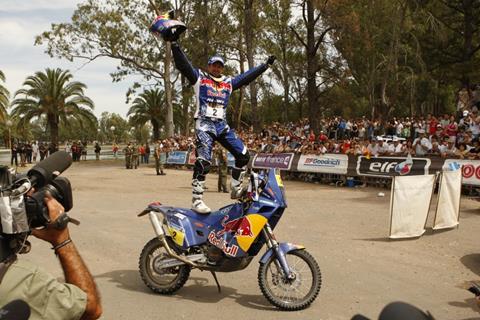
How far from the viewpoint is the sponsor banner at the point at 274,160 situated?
2066cm

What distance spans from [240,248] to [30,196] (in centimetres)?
327

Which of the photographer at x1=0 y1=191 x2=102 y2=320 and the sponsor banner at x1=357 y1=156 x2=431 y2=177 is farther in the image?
the sponsor banner at x1=357 y1=156 x2=431 y2=177

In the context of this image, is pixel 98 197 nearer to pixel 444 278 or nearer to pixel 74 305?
pixel 444 278

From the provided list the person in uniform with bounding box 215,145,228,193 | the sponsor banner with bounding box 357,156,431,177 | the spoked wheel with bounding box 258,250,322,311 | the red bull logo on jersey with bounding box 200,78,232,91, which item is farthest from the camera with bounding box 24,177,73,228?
the sponsor banner with bounding box 357,156,431,177

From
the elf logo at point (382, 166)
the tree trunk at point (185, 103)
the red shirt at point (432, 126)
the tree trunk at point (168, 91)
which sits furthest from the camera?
the tree trunk at point (185, 103)

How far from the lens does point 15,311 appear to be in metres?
1.80

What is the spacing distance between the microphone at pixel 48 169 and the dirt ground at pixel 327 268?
9.34ft

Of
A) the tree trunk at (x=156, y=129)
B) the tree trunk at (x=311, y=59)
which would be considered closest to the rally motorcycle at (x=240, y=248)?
the tree trunk at (x=311, y=59)

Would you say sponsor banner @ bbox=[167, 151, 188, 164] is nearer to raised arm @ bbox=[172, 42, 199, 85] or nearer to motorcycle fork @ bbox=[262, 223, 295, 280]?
raised arm @ bbox=[172, 42, 199, 85]

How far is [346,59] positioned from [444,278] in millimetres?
32166

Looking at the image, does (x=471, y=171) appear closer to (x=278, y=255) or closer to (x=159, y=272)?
(x=278, y=255)

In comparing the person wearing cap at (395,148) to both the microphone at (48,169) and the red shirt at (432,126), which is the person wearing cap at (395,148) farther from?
the microphone at (48,169)

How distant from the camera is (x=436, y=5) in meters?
29.6

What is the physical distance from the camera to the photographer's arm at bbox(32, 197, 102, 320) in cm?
237
